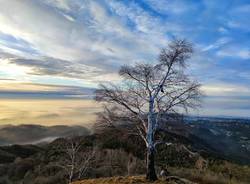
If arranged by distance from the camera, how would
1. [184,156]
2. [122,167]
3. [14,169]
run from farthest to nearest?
[14,169] → [184,156] → [122,167]

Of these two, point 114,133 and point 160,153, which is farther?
point 160,153

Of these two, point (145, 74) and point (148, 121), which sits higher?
point (145, 74)

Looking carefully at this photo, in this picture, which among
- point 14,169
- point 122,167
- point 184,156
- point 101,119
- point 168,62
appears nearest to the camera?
point 168,62

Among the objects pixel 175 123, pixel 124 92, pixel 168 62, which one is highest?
pixel 168 62

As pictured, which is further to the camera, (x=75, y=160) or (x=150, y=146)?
(x=75, y=160)

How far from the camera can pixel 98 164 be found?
8769 cm

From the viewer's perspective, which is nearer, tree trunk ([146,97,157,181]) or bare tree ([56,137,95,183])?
tree trunk ([146,97,157,181])

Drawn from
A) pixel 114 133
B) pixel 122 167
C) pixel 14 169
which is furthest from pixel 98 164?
pixel 114 133

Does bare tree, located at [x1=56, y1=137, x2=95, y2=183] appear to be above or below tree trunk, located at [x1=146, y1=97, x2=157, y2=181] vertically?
below

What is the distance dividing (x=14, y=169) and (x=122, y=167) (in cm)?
4272

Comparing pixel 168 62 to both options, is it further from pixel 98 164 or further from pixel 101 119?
pixel 98 164

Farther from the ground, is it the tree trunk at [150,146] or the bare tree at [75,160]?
the tree trunk at [150,146]

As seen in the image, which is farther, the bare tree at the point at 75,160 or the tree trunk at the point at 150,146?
the bare tree at the point at 75,160

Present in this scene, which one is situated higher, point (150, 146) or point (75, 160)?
point (150, 146)
